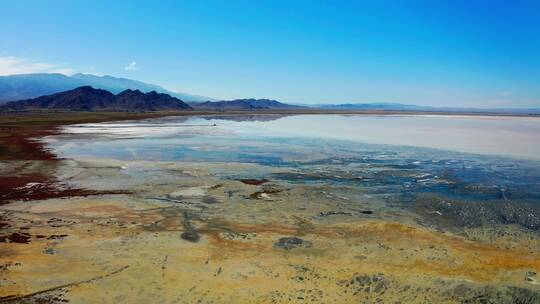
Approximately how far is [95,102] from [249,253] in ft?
467

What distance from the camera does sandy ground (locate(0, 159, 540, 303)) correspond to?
8.42m

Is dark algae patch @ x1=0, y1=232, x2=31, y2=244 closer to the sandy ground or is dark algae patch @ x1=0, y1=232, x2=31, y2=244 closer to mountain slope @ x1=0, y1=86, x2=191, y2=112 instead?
the sandy ground

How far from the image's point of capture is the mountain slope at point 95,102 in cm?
13488

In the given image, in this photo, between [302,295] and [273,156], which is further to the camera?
[273,156]

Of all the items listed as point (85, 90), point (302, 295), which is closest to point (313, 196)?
point (302, 295)

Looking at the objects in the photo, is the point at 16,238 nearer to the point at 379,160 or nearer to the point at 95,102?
the point at 379,160

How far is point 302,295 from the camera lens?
27.2ft

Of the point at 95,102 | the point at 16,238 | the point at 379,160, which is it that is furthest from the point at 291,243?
the point at 95,102

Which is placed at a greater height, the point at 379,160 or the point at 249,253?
the point at 379,160

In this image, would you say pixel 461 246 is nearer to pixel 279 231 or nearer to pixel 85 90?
pixel 279 231

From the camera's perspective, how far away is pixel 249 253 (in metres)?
10.3

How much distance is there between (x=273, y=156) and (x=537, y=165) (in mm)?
14480

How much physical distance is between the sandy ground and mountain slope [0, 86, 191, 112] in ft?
412

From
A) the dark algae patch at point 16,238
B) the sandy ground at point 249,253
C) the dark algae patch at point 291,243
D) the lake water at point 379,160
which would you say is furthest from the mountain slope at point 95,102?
the dark algae patch at point 291,243
